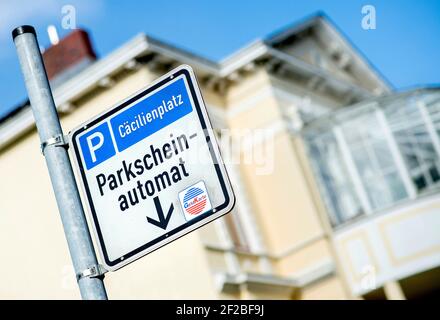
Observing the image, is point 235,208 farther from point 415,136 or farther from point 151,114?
point 151,114

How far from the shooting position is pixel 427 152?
16.3m

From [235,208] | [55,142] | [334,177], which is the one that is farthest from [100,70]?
[55,142]

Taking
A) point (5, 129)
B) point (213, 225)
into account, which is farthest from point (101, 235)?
point (5, 129)

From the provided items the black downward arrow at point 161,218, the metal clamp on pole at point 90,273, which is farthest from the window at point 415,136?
the metal clamp on pole at point 90,273

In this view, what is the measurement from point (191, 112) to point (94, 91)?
37.5ft

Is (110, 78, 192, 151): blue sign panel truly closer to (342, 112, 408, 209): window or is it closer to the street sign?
the street sign

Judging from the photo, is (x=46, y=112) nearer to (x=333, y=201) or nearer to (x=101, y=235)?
(x=101, y=235)

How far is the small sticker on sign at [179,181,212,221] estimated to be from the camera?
3.28m

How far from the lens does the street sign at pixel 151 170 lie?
10.9 feet

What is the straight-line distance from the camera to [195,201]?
3.32 metres

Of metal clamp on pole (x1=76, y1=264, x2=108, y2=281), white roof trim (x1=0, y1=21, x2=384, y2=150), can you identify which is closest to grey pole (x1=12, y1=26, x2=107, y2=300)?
metal clamp on pole (x1=76, y1=264, x2=108, y2=281)

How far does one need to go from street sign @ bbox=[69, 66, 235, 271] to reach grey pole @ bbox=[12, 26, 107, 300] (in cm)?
16

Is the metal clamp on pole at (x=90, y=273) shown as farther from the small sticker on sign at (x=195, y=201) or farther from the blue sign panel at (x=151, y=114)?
the blue sign panel at (x=151, y=114)

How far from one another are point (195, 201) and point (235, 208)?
40.7 ft
